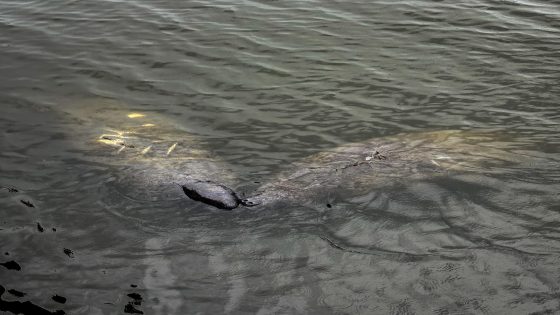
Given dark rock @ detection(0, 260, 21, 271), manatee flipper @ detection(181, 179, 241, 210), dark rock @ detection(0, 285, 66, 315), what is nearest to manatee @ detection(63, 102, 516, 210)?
manatee flipper @ detection(181, 179, 241, 210)

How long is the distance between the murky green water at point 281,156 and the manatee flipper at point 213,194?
0.10 metres

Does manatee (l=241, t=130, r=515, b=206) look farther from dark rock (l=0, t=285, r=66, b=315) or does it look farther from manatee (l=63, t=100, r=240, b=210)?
dark rock (l=0, t=285, r=66, b=315)

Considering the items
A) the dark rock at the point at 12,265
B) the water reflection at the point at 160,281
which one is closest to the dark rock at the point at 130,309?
the water reflection at the point at 160,281

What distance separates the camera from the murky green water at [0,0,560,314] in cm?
482

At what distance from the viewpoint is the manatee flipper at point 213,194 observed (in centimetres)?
562

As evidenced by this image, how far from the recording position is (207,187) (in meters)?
5.74

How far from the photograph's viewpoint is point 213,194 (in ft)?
18.6

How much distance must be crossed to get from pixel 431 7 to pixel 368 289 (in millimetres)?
7510

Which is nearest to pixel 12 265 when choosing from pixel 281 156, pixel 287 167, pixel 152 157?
pixel 152 157

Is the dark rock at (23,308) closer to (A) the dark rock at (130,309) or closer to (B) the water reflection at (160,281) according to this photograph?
(A) the dark rock at (130,309)

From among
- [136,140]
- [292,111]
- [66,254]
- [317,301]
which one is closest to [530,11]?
[292,111]

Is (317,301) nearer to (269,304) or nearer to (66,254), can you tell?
(269,304)

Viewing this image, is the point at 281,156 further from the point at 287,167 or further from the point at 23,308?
the point at 23,308

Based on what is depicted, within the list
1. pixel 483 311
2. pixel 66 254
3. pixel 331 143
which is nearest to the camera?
pixel 483 311
